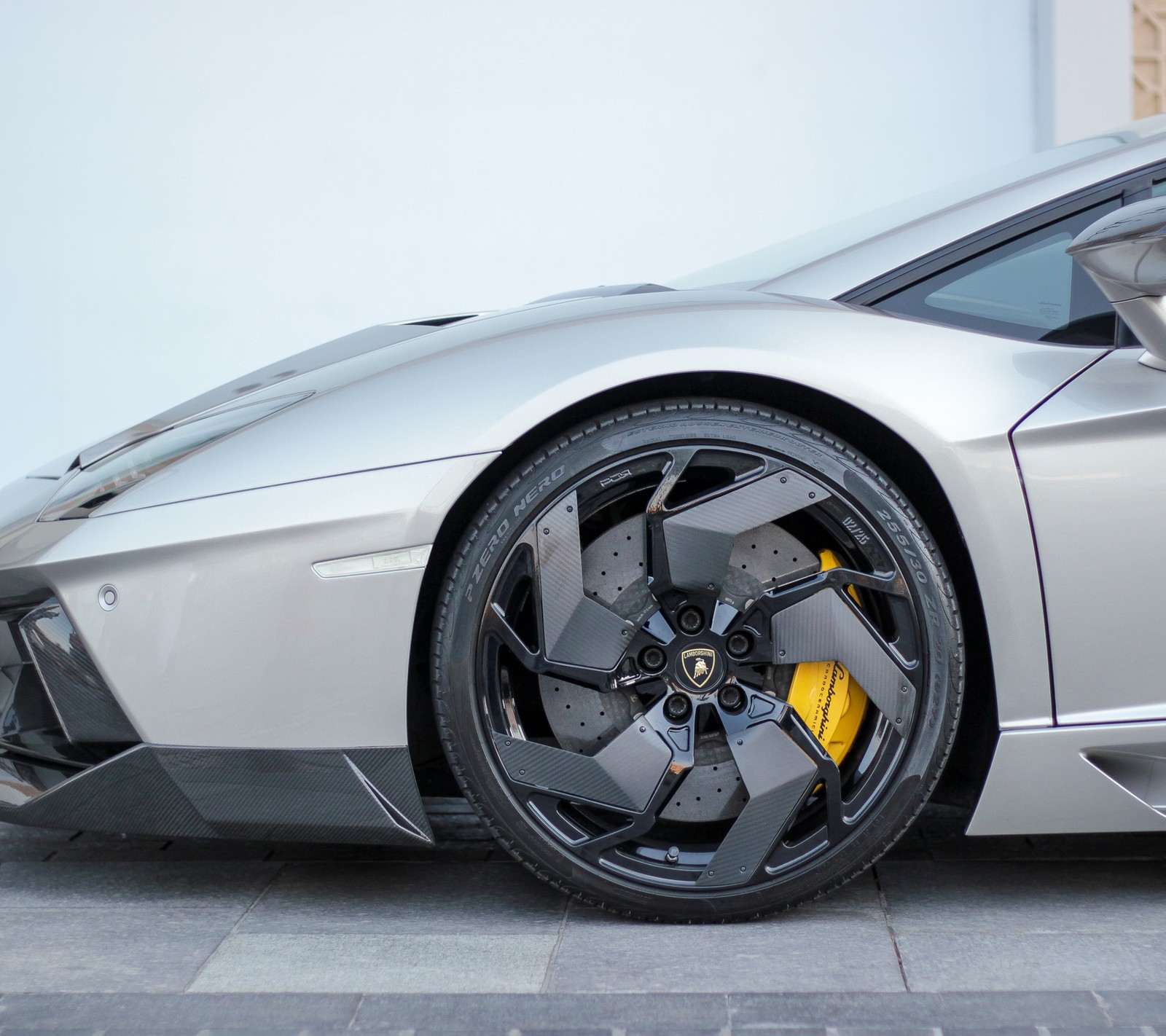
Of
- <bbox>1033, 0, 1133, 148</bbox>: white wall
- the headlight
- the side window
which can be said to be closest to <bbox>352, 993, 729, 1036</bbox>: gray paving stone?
the headlight

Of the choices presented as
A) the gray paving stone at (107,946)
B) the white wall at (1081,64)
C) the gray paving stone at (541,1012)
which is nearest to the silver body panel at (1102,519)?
the gray paving stone at (541,1012)

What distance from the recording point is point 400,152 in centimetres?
491

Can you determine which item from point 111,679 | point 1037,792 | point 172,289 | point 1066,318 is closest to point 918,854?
point 1037,792

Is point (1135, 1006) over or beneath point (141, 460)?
beneath

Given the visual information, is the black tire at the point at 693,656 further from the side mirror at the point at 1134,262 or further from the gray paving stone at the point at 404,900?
the side mirror at the point at 1134,262

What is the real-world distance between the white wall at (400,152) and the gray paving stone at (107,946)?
3388mm

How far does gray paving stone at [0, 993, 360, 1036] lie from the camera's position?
143 centimetres

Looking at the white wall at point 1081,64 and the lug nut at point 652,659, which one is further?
the white wall at point 1081,64

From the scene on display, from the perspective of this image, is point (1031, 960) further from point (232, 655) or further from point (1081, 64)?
point (1081, 64)

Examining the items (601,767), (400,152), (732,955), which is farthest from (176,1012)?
(400,152)

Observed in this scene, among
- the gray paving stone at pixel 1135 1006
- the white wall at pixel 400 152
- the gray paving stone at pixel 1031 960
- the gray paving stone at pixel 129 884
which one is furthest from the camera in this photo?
the white wall at pixel 400 152

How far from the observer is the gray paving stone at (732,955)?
153cm

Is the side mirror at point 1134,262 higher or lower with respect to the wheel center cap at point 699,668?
higher

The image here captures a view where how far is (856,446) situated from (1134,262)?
0.46m
